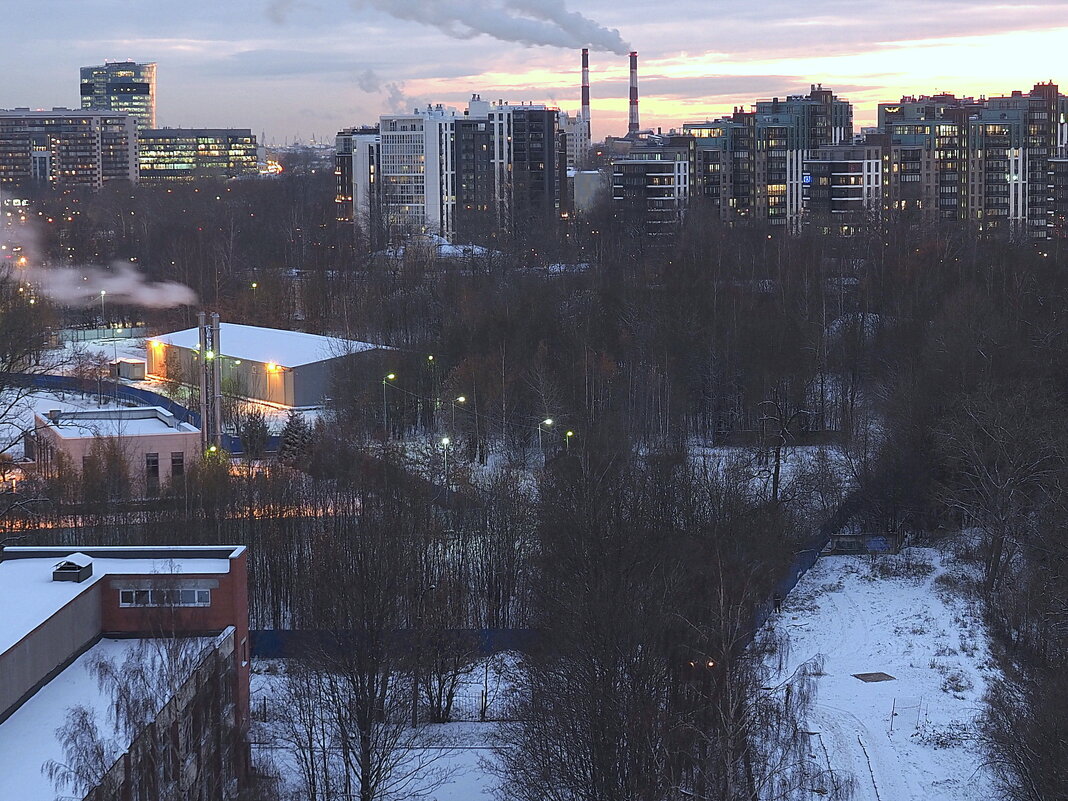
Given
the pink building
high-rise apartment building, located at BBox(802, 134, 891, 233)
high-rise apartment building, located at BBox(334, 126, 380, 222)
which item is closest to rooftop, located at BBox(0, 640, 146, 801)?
the pink building

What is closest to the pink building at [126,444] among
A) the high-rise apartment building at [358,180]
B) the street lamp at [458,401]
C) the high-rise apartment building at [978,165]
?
the street lamp at [458,401]

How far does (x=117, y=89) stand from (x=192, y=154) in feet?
104

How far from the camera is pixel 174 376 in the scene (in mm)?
25797

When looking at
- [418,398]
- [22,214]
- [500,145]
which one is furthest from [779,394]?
[22,214]

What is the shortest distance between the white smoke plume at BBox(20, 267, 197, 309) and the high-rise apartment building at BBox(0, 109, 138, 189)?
4781 centimetres

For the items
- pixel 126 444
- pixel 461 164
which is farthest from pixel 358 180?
pixel 126 444

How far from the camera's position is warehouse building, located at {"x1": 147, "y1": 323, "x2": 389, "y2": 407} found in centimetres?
2347

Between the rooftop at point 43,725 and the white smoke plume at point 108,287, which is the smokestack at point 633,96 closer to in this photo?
the white smoke plume at point 108,287

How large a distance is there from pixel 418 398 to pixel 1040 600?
11208 mm

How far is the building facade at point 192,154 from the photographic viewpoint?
302ft

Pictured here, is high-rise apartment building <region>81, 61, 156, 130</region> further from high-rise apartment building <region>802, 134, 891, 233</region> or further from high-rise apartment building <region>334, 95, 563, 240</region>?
high-rise apartment building <region>802, 134, 891, 233</region>

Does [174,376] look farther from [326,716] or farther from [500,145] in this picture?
[500,145]

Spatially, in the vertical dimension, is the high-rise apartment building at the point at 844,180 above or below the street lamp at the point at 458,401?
above

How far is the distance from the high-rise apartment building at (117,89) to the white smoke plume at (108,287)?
84.8 meters
